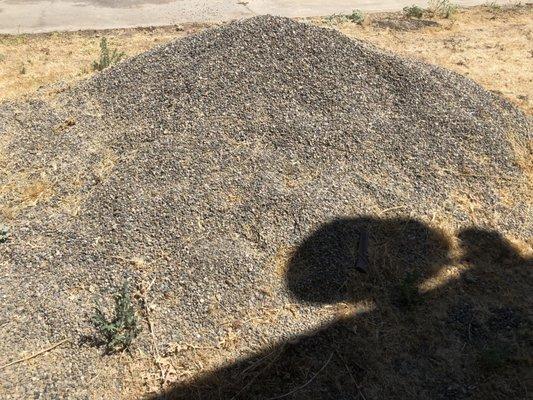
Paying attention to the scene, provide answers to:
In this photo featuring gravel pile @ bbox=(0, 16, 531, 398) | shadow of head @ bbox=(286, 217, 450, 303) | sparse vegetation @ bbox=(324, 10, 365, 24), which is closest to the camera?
gravel pile @ bbox=(0, 16, 531, 398)

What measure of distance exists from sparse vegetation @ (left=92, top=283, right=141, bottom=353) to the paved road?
22.9 ft

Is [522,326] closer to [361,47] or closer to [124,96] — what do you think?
[361,47]

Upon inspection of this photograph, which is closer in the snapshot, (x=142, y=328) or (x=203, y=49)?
(x=142, y=328)

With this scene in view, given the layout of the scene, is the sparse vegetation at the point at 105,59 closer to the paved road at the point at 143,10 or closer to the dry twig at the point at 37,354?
the paved road at the point at 143,10

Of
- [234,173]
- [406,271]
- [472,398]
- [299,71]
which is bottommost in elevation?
[472,398]

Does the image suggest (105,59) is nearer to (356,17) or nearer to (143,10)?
(143,10)

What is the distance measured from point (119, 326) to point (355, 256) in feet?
6.01

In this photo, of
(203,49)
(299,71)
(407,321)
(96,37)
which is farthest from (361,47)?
(96,37)

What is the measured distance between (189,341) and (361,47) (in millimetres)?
3738

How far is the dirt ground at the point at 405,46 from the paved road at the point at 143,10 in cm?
45

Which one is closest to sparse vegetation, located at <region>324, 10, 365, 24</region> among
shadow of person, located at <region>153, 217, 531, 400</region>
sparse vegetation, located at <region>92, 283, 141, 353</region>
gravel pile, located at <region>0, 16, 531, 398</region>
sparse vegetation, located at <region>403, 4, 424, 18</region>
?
sparse vegetation, located at <region>403, 4, 424, 18</region>

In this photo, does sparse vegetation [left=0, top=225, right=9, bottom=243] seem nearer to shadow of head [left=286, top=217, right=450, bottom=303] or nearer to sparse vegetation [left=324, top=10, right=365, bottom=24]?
shadow of head [left=286, top=217, right=450, bottom=303]

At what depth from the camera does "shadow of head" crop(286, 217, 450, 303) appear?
387cm

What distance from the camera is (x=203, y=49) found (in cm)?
548
